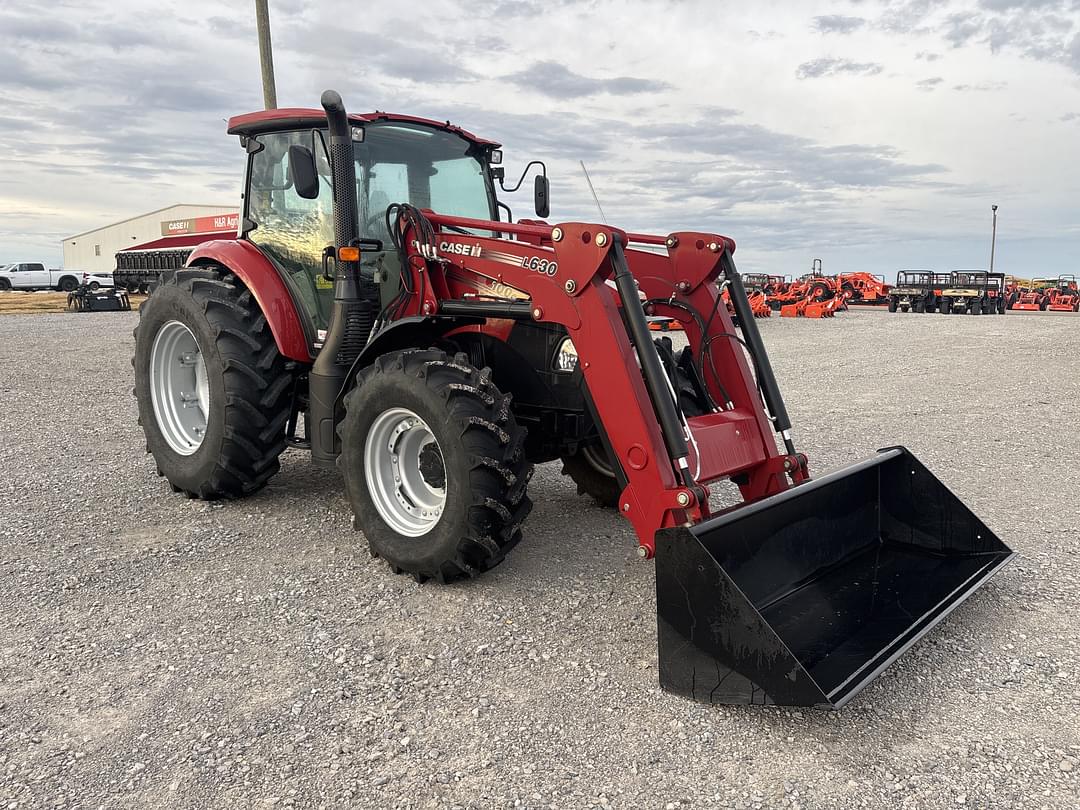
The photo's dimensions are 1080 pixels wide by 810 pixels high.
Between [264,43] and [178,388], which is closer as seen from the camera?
[178,388]

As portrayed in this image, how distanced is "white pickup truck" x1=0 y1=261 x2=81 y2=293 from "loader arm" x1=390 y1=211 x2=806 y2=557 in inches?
1513

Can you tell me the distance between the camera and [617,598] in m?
4.01

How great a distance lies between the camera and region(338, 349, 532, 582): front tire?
3.73m

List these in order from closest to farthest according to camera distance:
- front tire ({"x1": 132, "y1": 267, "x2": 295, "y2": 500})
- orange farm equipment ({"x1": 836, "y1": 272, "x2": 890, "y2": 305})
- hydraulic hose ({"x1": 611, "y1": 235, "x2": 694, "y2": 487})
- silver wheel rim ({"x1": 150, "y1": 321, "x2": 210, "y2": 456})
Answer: hydraulic hose ({"x1": 611, "y1": 235, "x2": 694, "y2": 487}) < front tire ({"x1": 132, "y1": 267, "x2": 295, "y2": 500}) < silver wheel rim ({"x1": 150, "y1": 321, "x2": 210, "y2": 456}) < orange farm equipment ({"x1": 836, "y1": 272, "x2": 890, "y2": 305})

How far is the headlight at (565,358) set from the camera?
4.25m

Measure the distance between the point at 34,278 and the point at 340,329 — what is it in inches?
1567

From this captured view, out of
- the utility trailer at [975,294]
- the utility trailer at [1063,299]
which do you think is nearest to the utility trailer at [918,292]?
the utility trailer at [975,294]

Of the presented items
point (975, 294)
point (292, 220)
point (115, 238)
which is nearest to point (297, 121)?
point (292, 220)

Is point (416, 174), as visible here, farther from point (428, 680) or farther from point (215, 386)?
point (428, 680)

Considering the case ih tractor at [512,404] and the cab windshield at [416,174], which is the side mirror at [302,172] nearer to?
the case ih tractor at [512,404]

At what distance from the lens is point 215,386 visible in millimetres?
5008

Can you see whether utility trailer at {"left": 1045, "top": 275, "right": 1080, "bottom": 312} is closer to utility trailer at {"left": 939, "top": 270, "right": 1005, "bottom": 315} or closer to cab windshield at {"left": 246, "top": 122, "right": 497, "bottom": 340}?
utility trailer at {"left": 939, "top": 270, "right": 1005, "bottom": 315}

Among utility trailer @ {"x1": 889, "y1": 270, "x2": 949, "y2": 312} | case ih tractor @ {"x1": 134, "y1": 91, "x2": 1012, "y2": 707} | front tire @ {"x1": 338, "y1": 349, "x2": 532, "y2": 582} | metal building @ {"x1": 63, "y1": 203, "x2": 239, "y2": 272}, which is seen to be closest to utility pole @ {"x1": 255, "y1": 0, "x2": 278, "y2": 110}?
case ih tractor @ {"x1": 134, "y1": 91, "x2": 1012, "y2": 707}

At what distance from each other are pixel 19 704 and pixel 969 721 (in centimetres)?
347
